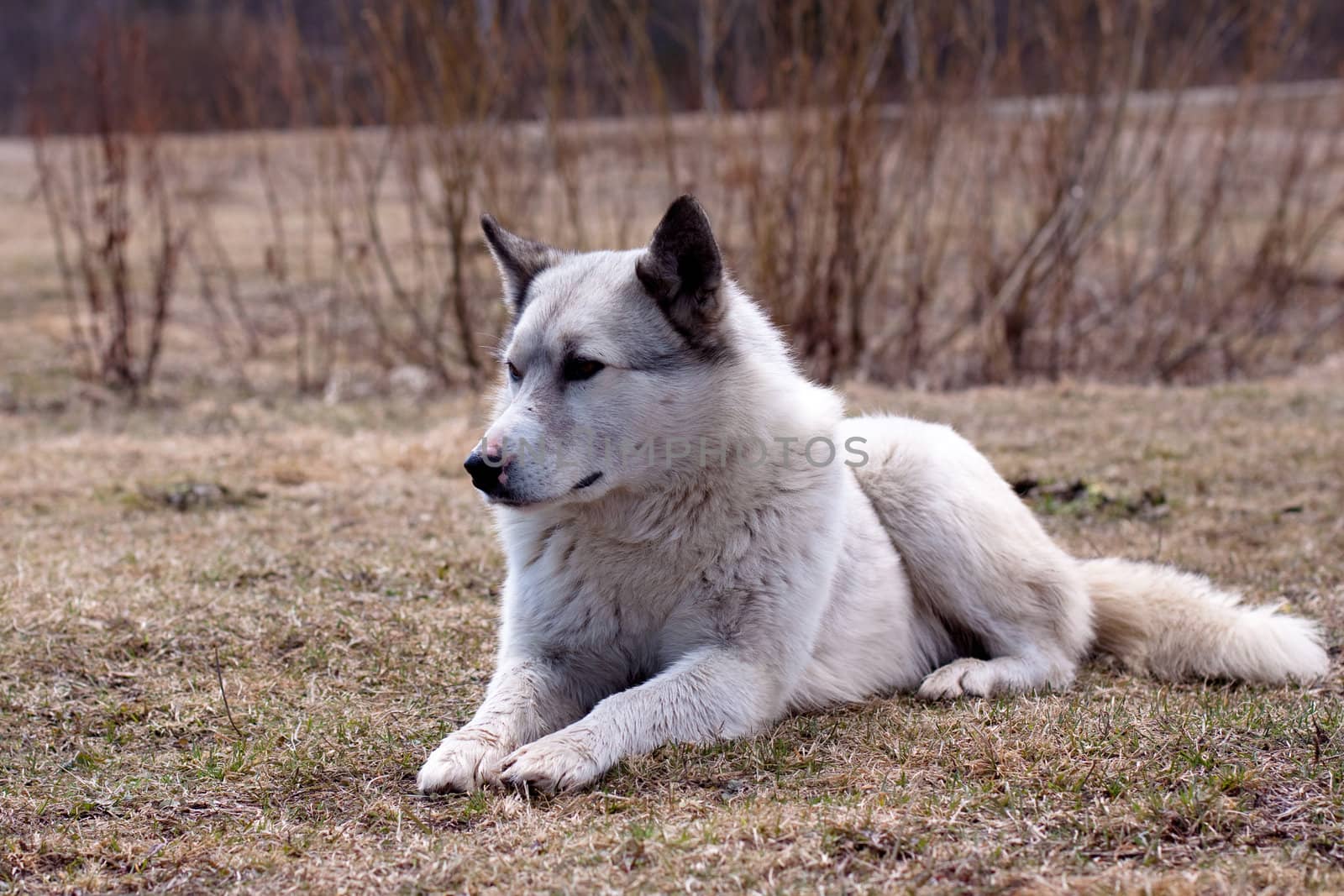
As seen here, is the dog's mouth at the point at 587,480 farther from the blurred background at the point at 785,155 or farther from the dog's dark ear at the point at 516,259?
the blurred background at the point at 785,155

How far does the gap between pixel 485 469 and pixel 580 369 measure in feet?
1.34

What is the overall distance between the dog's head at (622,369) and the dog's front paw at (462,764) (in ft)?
1.96

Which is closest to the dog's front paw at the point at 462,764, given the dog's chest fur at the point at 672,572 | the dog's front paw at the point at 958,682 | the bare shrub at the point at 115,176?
the dog's chest fur at the point at 672,572

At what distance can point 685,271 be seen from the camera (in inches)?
133

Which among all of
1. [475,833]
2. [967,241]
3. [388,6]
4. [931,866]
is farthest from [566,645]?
[967,241]

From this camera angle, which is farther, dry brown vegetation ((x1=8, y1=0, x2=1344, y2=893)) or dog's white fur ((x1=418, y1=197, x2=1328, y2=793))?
dog's white fur ((x1=418, y1=197, x2=1328, y2=793))

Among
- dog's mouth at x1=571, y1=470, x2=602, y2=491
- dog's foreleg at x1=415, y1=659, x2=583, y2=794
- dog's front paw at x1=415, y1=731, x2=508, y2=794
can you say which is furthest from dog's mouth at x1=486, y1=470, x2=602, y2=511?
dog's front paw at x1=415, y1=731, x2=508, y2=794

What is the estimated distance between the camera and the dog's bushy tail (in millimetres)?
3871

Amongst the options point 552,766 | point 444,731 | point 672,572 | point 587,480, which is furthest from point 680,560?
point 444,731

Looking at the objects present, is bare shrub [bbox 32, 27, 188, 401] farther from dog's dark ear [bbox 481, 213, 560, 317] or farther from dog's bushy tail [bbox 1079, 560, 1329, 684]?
dog's bushy tail [bbox 1079, 560, 1329, 684]

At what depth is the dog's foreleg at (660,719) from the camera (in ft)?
9.73

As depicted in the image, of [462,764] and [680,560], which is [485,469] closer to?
[680,560]

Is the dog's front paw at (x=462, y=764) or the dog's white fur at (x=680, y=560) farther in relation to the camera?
the dog's white fur at (x=680, y=560)

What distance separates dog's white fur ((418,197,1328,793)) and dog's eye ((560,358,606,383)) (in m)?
0.02
